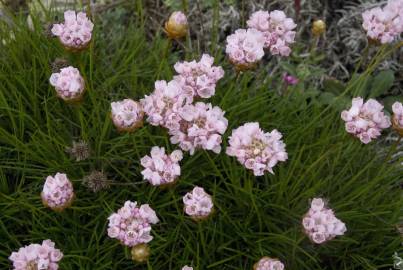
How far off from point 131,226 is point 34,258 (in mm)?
215

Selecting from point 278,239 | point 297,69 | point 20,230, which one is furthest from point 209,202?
point 297,69

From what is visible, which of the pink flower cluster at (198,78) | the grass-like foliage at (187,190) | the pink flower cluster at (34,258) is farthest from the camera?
the grass-like foliage at (187,190)

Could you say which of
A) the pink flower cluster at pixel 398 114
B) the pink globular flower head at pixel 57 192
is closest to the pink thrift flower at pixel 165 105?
the pink globular flower head at pixel 57 192

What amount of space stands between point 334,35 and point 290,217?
1251mm

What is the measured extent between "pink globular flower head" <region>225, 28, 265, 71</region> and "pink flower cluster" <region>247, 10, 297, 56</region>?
0.36 feet

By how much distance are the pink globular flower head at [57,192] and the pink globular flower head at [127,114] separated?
0.59 feet

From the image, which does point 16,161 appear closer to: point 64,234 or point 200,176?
point 64,234

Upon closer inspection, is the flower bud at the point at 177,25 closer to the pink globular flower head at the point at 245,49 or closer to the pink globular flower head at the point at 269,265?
the pink globular flower head at the point at 245,49

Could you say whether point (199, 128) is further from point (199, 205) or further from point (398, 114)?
point (398, 114)

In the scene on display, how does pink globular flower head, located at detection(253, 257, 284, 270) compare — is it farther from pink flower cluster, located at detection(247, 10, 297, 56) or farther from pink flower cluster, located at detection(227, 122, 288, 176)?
pink flower cluster, located at detection(247, 10, 297, 56)

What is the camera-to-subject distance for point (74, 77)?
51.1 inches

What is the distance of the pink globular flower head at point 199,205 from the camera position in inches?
47.4

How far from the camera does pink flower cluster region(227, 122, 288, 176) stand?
1.21 metres

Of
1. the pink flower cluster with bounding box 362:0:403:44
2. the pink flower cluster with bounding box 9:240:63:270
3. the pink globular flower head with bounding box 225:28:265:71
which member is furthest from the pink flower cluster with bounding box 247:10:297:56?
the pink flower cluster with bounding box 9:240:63:270
